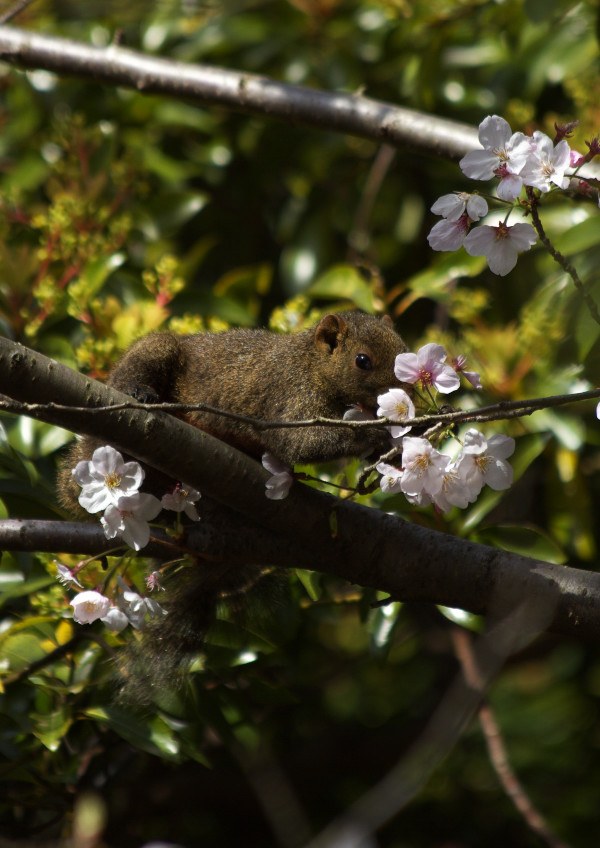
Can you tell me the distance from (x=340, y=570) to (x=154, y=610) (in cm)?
42

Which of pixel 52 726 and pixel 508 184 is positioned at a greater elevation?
pixel 508 184

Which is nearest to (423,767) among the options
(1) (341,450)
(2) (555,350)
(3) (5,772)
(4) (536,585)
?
(4) (536,585)

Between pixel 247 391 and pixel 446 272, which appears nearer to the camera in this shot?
pixel 247 391

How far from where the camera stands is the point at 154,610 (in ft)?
6.63

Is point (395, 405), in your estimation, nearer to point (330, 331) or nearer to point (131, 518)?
point (131, 518)

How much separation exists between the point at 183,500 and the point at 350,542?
0.38 metres

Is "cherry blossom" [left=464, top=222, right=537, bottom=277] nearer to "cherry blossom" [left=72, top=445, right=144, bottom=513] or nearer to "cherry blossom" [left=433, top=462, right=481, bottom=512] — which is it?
"cherry blossom" [left=433, top=462, right=481, bottom=512]

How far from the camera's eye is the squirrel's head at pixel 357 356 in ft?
8.47

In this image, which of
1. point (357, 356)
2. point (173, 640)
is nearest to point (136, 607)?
point (173, 640)

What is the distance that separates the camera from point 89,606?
1.98 meters

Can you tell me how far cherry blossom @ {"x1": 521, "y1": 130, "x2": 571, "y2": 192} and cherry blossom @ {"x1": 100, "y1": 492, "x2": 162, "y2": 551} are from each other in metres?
0.96

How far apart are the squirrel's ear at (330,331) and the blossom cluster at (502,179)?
92 centimetres

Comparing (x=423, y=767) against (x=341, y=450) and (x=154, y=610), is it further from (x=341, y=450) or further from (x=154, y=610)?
(x=341, y=450)

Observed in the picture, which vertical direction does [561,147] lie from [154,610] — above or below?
above
